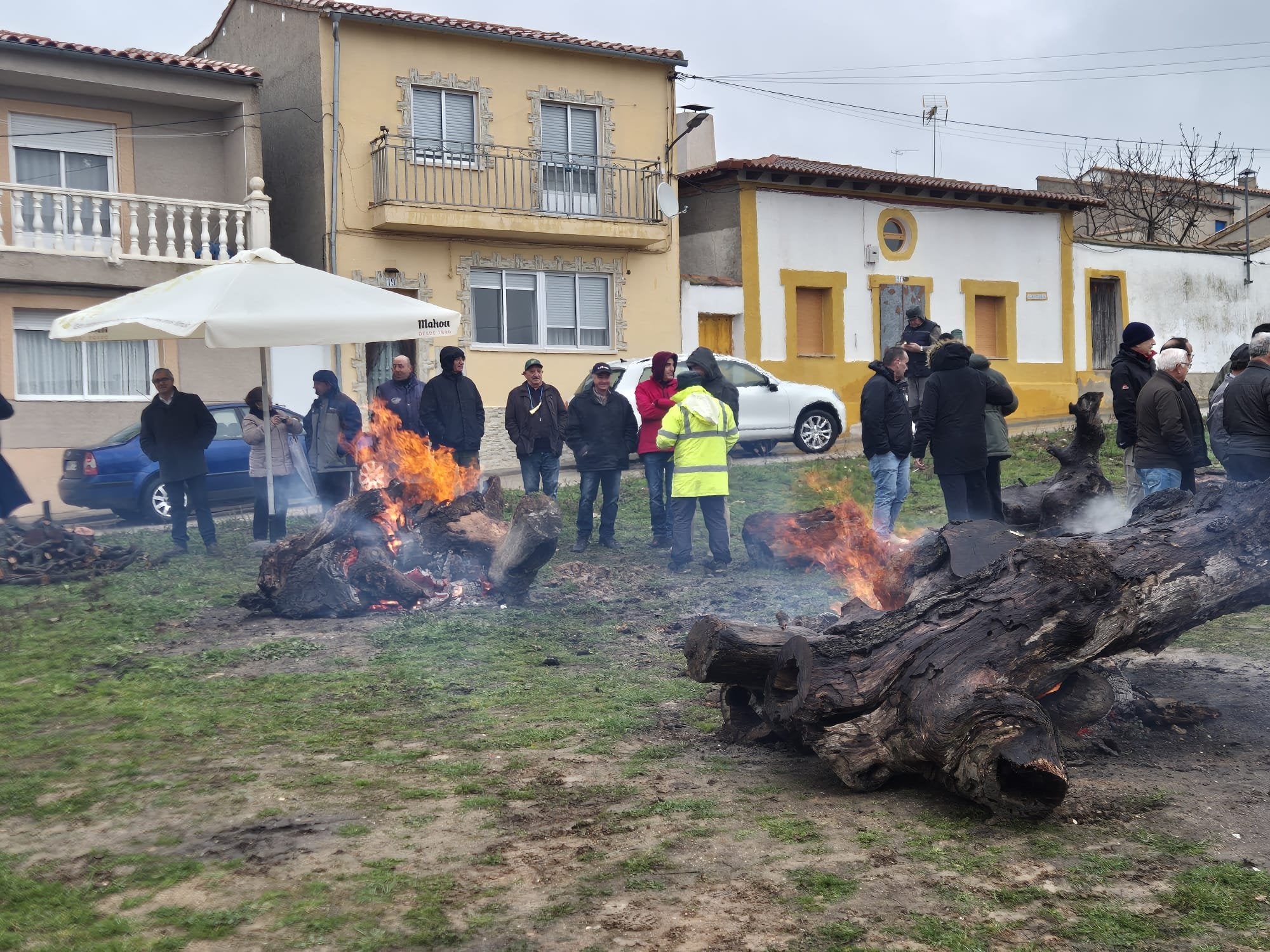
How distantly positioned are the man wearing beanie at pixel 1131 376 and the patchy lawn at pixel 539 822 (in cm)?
212

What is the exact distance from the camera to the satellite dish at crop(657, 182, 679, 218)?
78.1ft

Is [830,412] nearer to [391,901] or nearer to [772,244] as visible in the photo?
[772,244]

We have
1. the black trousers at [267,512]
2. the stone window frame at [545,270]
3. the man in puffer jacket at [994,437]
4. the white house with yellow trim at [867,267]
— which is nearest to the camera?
the man in puffer jacket at [994,437]

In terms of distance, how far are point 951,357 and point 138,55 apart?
618 inches

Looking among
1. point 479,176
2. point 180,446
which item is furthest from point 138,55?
point 180,446

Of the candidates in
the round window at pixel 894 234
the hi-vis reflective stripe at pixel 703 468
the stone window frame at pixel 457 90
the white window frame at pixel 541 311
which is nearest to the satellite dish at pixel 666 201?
the white window frame at pixel 541 311

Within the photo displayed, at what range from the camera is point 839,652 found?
5.13m

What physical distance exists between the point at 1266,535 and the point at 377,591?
20.1 feet

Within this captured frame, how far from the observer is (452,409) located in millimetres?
11953

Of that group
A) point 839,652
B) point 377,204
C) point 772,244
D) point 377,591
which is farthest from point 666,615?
point 772,244

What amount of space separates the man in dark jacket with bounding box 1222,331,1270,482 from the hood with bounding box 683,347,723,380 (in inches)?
180

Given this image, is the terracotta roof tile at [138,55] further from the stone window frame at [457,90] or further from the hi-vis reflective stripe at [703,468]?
the hi-vis reflective stripe at [703,468]

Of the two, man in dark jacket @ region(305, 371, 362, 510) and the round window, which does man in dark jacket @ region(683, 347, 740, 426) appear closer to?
man in dark jacket @ region(305, 371, 362, 510)

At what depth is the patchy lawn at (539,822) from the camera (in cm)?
358
